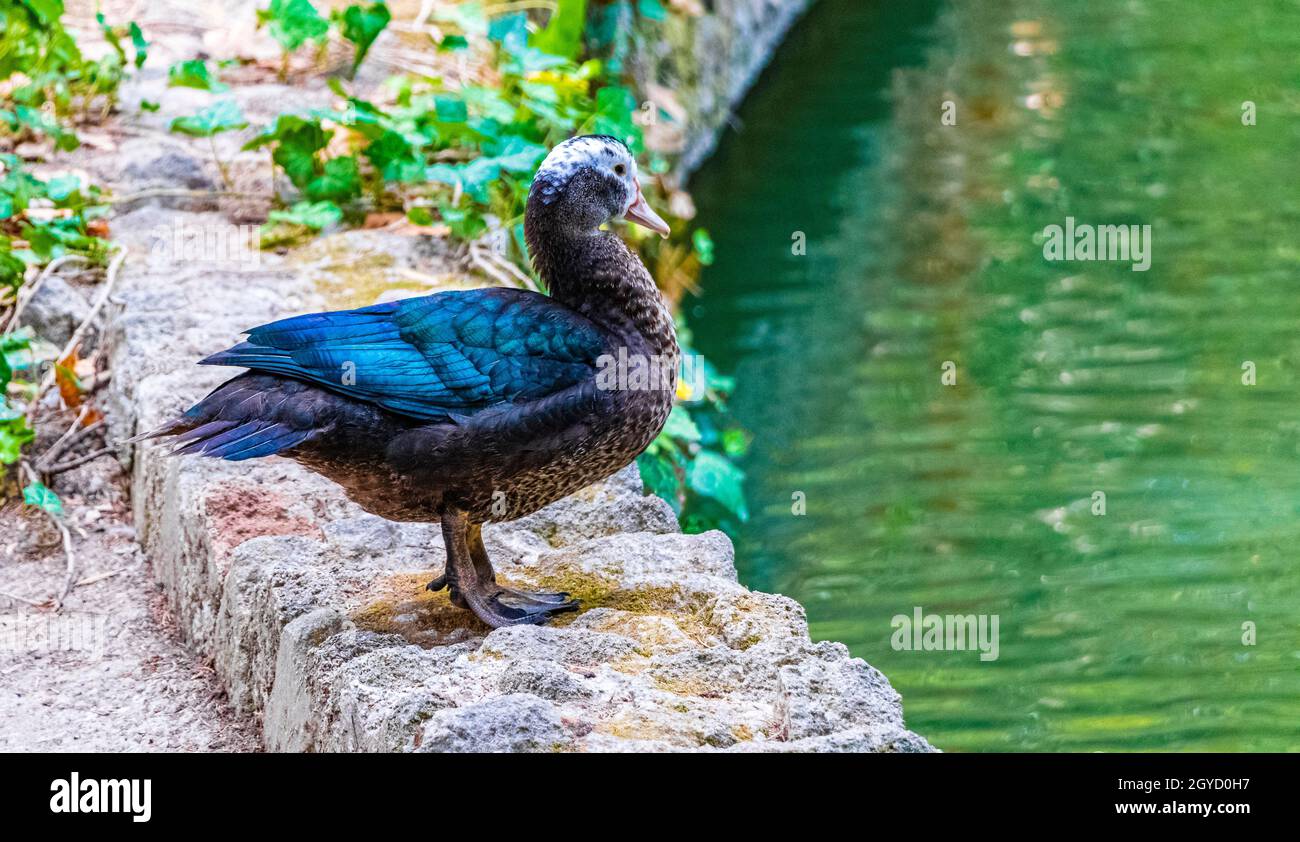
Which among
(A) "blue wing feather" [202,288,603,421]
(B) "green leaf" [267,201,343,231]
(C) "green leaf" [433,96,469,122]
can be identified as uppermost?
(C) "green leaf" [433,96,469,122]

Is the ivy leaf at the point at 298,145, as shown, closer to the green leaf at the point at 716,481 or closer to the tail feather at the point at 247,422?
the green leaf at the point at 716,481

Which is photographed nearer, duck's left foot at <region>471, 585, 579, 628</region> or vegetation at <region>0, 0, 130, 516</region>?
duck's left foot at <region>471, 585, 579, 628</region>

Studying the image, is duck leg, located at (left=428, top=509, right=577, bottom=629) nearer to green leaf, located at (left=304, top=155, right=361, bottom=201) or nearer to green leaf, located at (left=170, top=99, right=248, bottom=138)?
green leaf, located at (left=304, top=155, right=361, bottom=201)

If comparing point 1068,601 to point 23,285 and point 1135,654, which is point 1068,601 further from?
point 23,285

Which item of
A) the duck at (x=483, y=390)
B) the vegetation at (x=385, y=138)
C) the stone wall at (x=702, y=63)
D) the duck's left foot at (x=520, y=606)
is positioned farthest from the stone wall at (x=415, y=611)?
the stone wall at (x=702, y=63)

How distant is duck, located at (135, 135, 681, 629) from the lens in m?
3.05

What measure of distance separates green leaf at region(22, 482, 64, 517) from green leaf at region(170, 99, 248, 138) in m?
1.54

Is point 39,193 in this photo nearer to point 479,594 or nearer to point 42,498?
point 42,498

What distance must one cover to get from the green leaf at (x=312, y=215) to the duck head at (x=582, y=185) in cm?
188

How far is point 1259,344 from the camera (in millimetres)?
7074

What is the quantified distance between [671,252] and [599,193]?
3939 millimetres

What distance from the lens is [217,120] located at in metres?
5.14

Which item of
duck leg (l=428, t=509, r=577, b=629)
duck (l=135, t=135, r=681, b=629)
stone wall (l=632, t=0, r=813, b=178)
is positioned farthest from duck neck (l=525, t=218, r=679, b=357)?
stone wall (l=632, t=0, r=813, b=178)
